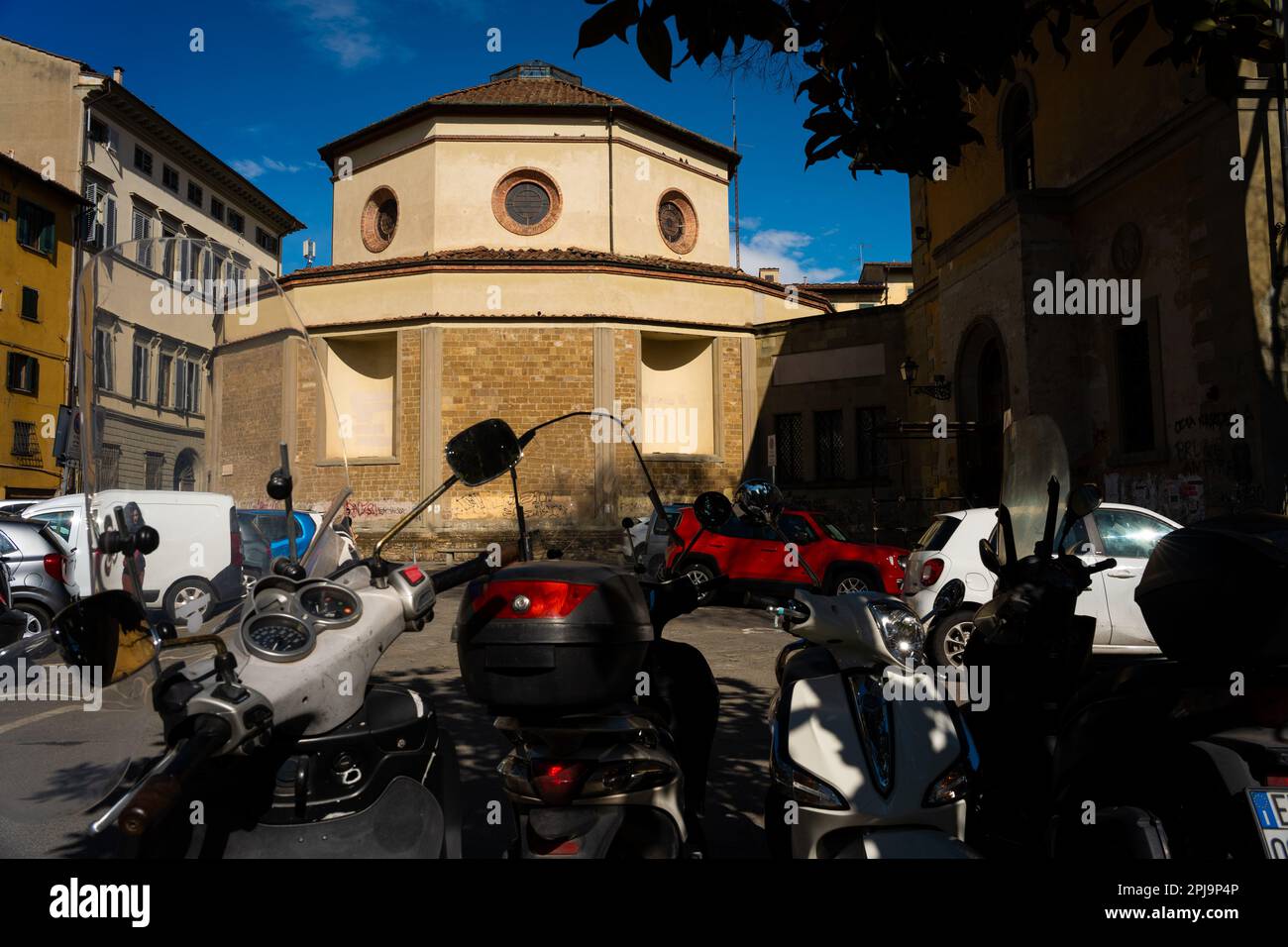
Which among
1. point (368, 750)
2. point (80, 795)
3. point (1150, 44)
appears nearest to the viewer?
point (80, 795)

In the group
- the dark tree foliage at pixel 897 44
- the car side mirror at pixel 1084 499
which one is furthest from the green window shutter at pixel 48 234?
the car side mirror at pixel 1084 499

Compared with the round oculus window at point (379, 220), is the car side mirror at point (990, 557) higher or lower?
lower

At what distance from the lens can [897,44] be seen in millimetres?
3336

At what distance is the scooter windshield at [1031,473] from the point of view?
10.2 ft

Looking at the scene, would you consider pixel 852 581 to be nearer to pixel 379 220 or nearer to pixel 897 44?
pixel 897 44

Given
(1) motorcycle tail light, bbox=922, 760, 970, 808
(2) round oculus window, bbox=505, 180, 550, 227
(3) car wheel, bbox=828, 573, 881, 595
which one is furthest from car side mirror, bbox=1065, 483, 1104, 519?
(2) round oculus window, bbox=505, 180, 550, 227

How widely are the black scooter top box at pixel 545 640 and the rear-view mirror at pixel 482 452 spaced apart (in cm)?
29

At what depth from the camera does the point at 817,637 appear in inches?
114

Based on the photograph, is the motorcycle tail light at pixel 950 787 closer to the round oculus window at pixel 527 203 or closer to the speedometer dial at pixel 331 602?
the speedometer dial at pixel 331 602

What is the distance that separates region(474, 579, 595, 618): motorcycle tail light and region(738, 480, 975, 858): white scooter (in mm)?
894

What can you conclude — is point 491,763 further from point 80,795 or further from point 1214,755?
point 1214,755
